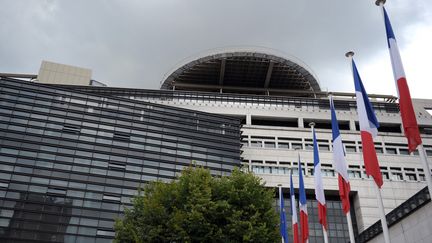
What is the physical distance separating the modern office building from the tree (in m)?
20.5

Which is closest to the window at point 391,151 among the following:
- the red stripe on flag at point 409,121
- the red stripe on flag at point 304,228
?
the red stripe on flag at point 304,228

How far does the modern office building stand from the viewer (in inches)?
2046

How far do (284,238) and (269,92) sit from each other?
181 feet

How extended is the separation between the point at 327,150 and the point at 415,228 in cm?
4076

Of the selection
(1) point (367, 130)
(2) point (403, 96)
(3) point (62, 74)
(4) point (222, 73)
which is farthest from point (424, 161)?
(3) point (62, 74)

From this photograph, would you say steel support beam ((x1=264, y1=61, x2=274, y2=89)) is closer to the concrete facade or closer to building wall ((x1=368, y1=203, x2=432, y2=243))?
the concrete facade

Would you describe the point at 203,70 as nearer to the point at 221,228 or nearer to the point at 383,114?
the point at 383,114

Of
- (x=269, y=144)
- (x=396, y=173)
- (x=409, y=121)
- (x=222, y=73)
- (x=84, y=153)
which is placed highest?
(x=222, y=73)

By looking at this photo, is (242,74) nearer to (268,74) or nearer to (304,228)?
(268,74)

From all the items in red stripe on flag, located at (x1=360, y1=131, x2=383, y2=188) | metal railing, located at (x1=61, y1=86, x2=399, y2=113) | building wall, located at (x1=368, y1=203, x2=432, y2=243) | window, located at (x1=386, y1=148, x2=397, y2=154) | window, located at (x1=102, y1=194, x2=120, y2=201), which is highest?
metal railing, located at (x1=61, y1=86, x2=399, y2=113)

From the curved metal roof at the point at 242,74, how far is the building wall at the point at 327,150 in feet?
29.0

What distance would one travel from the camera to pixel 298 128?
64562 millimetres

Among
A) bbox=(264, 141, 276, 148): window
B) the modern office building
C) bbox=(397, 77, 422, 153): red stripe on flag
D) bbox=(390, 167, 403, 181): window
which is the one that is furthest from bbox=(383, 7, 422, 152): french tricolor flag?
bbox=(390, 167, 403, 181): window

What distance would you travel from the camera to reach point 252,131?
63.4m
